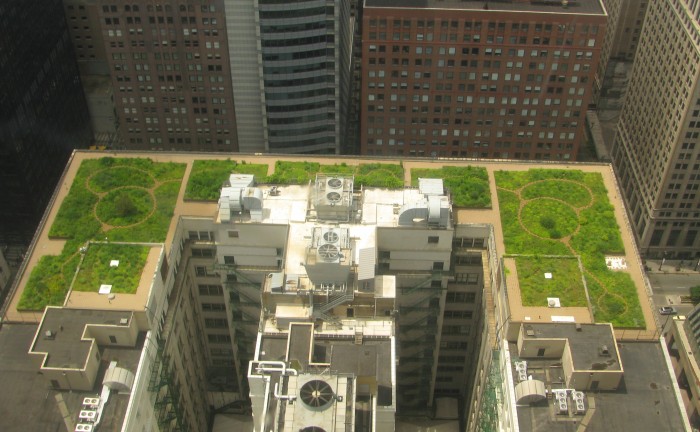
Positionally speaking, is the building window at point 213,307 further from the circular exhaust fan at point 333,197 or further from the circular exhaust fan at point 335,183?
the circular exhaust fan at point 335,183

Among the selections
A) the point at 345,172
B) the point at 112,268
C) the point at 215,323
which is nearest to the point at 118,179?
the point at 112,268

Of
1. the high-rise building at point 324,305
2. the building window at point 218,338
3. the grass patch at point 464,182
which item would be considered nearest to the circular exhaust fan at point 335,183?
the high-rise building at point 324,305

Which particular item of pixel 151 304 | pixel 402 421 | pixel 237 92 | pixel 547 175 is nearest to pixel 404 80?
pixel 237 92

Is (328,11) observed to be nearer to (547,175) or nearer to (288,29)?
(288,29)

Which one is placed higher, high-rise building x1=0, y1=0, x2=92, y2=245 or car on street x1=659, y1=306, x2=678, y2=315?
high-rise building x1=0, y1=0, x2=92, y2=245

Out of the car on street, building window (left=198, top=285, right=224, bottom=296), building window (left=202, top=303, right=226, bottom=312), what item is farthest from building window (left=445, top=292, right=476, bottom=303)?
the car on street

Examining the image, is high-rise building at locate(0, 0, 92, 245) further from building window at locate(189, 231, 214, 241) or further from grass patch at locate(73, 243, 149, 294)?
grass patch at locate(73, 243, 149, 294)
